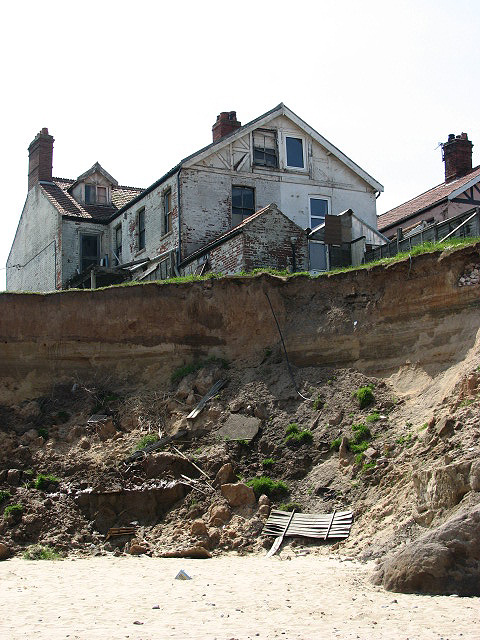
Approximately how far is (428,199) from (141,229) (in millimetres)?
10767

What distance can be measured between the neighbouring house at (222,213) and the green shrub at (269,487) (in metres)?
8.45

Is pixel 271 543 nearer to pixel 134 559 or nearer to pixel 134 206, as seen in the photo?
pixel 134 559

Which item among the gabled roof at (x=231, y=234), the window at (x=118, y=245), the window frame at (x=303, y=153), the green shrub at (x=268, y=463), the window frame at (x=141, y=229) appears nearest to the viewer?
the green shrub at (x=268, y=463)

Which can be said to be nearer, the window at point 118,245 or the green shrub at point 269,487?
the green shrub at point 269,487

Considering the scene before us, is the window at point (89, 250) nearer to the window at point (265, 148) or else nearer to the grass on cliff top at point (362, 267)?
the window at point (265, 148)

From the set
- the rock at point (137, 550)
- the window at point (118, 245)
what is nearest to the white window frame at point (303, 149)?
the window at point (118, 245)

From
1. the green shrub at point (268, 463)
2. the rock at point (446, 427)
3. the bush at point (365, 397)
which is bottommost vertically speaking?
the green shrub at point (268, 463)

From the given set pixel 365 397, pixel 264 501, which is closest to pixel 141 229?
pixel 365 397

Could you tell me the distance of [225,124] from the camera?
32812mm

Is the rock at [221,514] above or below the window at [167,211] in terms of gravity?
below

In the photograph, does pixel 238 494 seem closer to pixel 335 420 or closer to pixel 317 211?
pixel 335 420

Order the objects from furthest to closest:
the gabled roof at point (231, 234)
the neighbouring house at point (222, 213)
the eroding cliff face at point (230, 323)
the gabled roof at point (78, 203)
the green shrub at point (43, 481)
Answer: the gabled roof at point (78, 203), the neighbouring house at point (222, 213), the gabled roof at point (231, 234), the eroding cliff face at point (230, 323), the green shrub at point (43, 481)

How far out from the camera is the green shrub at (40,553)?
60.7 ft

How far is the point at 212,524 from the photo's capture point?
19.0m
